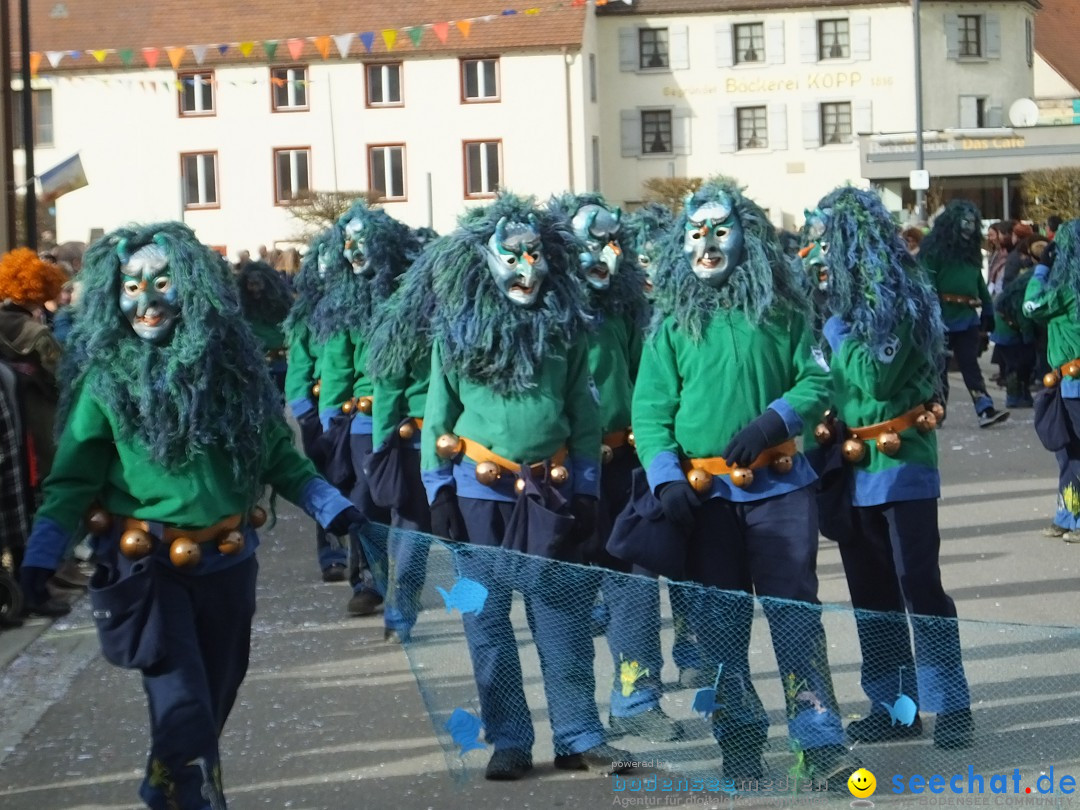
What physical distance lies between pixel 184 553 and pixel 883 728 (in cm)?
238

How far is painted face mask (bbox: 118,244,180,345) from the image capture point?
516cm

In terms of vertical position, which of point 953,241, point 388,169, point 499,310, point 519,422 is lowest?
point 519,422

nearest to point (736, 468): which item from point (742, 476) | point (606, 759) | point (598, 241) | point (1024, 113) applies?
point (742, 476)

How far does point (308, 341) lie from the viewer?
9.43 m

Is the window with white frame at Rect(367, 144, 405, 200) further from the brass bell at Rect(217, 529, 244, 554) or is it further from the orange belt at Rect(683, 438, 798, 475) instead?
the brass bell at Rect(217, 529, 244, 554)

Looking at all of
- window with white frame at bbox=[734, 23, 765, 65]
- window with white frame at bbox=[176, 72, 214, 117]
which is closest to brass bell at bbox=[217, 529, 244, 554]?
window with white frame at bbox=[176, 72, 214, 117]

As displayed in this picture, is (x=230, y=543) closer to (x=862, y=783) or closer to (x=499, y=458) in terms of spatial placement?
(x=499, y=458)

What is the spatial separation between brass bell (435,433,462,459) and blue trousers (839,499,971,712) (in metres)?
1.42

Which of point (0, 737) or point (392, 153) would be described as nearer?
point (0, 737)

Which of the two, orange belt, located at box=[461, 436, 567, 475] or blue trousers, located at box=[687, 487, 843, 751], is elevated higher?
orange belt, located at box=[461, 436, 567, 475]

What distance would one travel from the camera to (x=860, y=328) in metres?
6.09

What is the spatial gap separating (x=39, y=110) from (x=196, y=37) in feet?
16.8

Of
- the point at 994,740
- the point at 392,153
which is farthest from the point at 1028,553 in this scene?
the point at 392,153

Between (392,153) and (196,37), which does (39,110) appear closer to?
(196,37)
